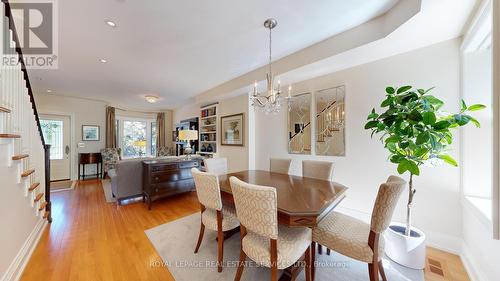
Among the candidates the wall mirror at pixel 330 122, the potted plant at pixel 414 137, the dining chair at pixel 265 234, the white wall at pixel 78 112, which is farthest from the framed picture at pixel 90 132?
the potted plant at pixel 414 137

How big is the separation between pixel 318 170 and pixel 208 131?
4.02 metres

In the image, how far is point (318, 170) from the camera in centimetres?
247

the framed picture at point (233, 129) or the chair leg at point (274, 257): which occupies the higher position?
the framed picture at point (233, 129)

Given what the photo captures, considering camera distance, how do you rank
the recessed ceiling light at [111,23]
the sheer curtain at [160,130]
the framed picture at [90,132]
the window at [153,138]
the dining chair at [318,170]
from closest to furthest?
the recessed ceiling light at [111,23]
the dining chair at [318,170]
the framed picture at [90,132]
the sheer curtain at [160,130]
the window at [153,138]

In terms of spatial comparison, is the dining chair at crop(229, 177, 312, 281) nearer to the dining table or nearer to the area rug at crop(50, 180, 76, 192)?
the dining table

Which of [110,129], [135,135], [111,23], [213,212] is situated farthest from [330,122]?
[135,135]

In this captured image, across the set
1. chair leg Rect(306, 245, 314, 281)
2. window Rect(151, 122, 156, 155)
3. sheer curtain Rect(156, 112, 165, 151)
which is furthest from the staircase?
window Rect(151, 122, 156, 155)

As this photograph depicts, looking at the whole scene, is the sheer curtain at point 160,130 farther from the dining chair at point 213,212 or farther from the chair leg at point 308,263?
the chair leg at point 308,263

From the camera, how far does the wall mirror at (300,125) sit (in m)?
3.29

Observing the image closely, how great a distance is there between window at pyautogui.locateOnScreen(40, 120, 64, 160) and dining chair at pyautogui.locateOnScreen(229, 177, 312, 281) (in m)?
6.76

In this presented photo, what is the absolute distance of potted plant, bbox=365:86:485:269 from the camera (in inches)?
62.5

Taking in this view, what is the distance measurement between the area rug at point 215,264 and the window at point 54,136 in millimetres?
5311

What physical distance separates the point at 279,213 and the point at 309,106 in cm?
242

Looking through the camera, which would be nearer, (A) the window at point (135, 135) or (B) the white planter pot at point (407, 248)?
(B) the white planter pot at point (407, 248)
